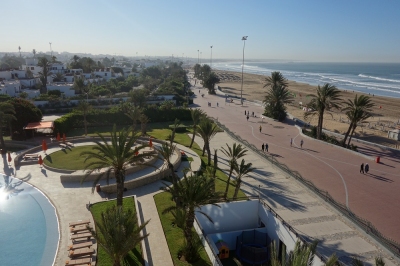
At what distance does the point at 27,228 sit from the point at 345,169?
78.8ft

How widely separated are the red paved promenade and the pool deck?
1023 centimetres

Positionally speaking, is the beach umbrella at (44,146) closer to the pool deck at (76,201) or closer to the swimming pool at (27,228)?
the pool deck at (76,201)

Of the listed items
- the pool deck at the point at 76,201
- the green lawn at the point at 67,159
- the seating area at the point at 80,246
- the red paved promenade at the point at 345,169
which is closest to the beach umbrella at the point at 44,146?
the green lawn at the point at 67,159

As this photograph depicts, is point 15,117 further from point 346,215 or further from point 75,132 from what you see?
point 346,215

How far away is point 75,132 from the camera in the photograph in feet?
118

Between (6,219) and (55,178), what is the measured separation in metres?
5.50

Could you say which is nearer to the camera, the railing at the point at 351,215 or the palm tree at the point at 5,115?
the railing at the point at 351,215

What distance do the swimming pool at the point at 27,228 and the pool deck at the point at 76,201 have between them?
16.4 inches

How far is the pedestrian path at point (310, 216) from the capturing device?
15.2 meters

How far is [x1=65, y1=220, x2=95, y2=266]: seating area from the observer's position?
1283cm

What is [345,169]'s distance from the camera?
25906mm

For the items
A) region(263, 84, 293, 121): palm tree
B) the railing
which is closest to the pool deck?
the railing

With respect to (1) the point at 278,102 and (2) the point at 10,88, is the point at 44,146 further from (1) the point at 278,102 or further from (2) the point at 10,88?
(1) the point at 278,102

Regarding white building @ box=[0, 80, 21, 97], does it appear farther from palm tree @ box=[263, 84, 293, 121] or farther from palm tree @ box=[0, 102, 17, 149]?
palm tree @ box=[263, 84, 293, 121]
